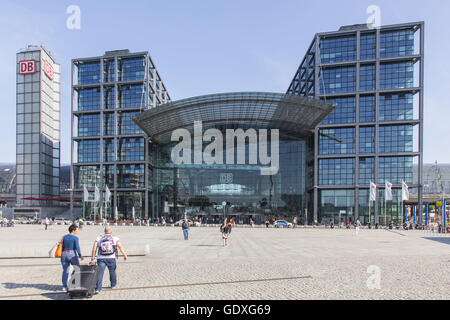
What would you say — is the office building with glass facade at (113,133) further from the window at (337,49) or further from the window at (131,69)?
the window at (337,49)

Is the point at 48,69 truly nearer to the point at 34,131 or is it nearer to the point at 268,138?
the point at 34,131

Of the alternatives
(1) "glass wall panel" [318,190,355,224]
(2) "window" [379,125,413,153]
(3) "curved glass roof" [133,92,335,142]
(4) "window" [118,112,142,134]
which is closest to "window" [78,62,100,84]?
(4) "window" [118,112,142,134]

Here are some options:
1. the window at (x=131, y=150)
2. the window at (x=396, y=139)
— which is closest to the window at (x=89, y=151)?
the window at (x=131, y=150)

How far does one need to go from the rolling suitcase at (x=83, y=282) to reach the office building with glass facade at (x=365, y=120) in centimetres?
5714

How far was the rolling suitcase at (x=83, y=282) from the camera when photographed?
7.73 meters

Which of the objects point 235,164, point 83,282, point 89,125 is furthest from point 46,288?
point 89,125

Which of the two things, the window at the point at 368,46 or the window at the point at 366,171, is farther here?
the window at the point at 368,46

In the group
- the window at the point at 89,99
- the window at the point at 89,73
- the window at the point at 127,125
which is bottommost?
the window at the point at 127,125

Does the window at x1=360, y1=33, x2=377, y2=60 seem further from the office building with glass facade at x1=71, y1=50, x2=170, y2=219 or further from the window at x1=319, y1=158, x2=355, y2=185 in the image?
the office building with glass facade at x1=71, y1=50, x2=170, y2=219

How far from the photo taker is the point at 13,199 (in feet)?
324
